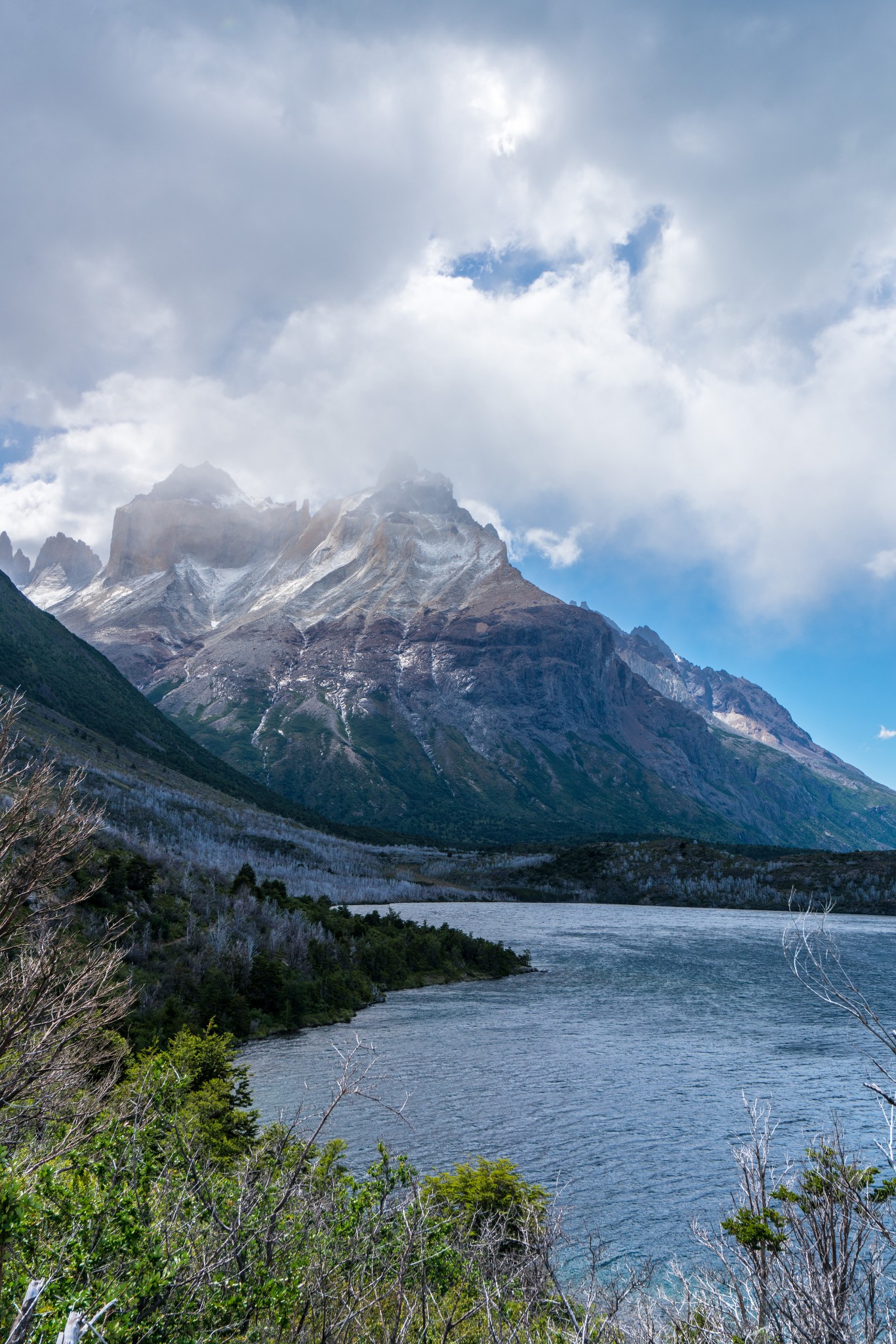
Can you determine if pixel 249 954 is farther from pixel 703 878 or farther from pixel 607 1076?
pixel 703 878

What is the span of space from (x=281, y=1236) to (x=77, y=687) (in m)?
174

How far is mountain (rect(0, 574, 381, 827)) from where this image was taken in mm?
147875

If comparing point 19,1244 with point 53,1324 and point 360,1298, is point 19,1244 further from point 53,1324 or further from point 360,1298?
point 360,1298

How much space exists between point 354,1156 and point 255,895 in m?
46.9

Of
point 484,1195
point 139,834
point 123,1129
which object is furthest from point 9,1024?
point 139,834

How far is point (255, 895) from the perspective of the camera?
70562 mm

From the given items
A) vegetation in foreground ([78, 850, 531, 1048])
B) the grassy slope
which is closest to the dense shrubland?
the grassy slope

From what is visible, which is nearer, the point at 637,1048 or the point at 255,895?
the point at 637,1048

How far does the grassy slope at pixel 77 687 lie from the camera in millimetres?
148875

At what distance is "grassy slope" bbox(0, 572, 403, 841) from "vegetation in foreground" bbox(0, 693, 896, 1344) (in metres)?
132

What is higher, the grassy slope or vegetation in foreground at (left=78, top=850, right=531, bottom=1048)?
the grassy slope

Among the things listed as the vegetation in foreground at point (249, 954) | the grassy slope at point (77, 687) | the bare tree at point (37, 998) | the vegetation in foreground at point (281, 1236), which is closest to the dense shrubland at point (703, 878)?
the grassy slope at point (77, 687)

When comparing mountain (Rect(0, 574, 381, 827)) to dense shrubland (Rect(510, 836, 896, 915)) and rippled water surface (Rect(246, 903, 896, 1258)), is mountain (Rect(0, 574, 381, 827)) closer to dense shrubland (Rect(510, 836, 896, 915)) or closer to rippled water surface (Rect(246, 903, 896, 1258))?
dense shrubland (Rect(510, 836, 896, 915))

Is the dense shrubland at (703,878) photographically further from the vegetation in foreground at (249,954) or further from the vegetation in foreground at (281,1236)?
the vegetation in foreground at (281,1236)
